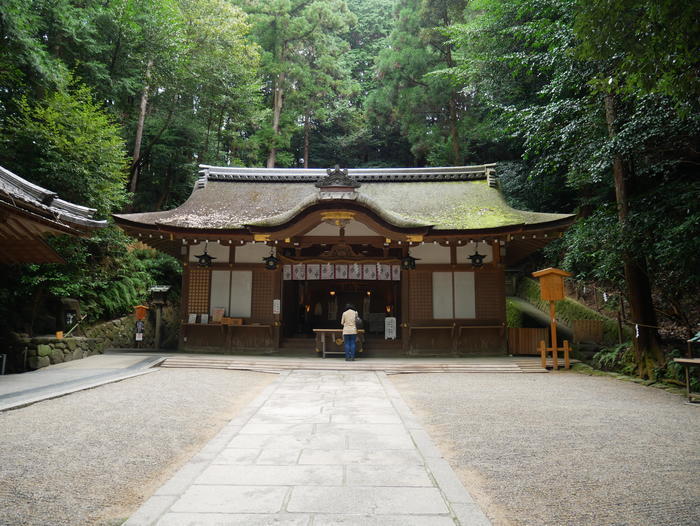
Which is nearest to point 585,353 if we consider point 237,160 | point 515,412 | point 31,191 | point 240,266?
point 515,412

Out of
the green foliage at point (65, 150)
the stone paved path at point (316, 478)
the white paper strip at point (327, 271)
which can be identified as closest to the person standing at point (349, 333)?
the white paper strip at point (327, 271)

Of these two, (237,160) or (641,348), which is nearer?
(641,348)

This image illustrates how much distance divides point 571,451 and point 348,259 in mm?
8611

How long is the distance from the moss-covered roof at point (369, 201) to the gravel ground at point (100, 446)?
567 centimetres

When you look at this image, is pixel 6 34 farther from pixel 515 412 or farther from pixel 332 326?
pixel 515 412

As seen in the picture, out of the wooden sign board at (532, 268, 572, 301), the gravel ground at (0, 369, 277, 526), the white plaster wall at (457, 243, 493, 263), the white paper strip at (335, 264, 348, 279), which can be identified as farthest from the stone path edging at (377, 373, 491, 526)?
the white plaster wall at (457, 243, 493, 263)

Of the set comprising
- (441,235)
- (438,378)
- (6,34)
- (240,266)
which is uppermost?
(6,34)

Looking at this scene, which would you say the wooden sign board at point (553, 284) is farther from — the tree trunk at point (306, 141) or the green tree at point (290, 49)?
the tree trunk at point (306, 141)

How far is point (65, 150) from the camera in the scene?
12.9m

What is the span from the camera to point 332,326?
1788cm

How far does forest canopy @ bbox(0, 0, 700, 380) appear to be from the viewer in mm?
7797

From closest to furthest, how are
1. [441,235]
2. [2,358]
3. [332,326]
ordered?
[2,358] < [441,235] < [332,326]

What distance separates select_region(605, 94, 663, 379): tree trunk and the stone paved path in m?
6.79

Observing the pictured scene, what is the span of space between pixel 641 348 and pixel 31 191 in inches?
485
